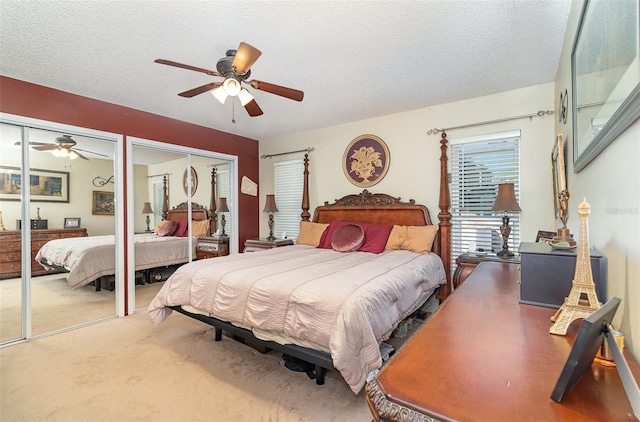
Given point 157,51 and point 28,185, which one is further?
point 28,185

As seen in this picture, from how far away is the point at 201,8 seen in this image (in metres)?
1.87

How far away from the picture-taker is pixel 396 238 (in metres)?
3.55

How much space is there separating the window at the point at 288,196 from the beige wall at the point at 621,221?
4.02 m

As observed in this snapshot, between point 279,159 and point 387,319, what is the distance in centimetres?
384

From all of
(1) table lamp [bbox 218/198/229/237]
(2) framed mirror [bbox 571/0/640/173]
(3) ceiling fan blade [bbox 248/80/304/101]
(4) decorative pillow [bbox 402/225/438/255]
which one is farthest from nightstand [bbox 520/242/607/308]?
(1) table lamp [bbox 218/198/229/237]

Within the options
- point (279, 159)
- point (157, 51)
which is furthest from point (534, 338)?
point (279, 159)

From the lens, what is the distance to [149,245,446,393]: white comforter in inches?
68.4

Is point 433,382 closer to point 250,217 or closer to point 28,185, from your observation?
point 28,185

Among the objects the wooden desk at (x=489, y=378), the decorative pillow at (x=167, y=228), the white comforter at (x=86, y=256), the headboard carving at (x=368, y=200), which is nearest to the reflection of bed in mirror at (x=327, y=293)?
the headboard carving at (x=368, y=200)

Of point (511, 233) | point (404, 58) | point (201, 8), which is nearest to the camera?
point (201, 8)

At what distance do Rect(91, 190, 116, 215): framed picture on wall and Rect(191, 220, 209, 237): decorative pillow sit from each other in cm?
114

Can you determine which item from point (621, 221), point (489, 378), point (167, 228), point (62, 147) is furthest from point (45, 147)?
point (621, 221)

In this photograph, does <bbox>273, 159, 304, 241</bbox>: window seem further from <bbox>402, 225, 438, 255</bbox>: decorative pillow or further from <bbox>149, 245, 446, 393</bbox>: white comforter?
<bbox>402, 225, 438, 255</bbox>: decorative pillow

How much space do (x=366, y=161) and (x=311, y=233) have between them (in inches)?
52.3
